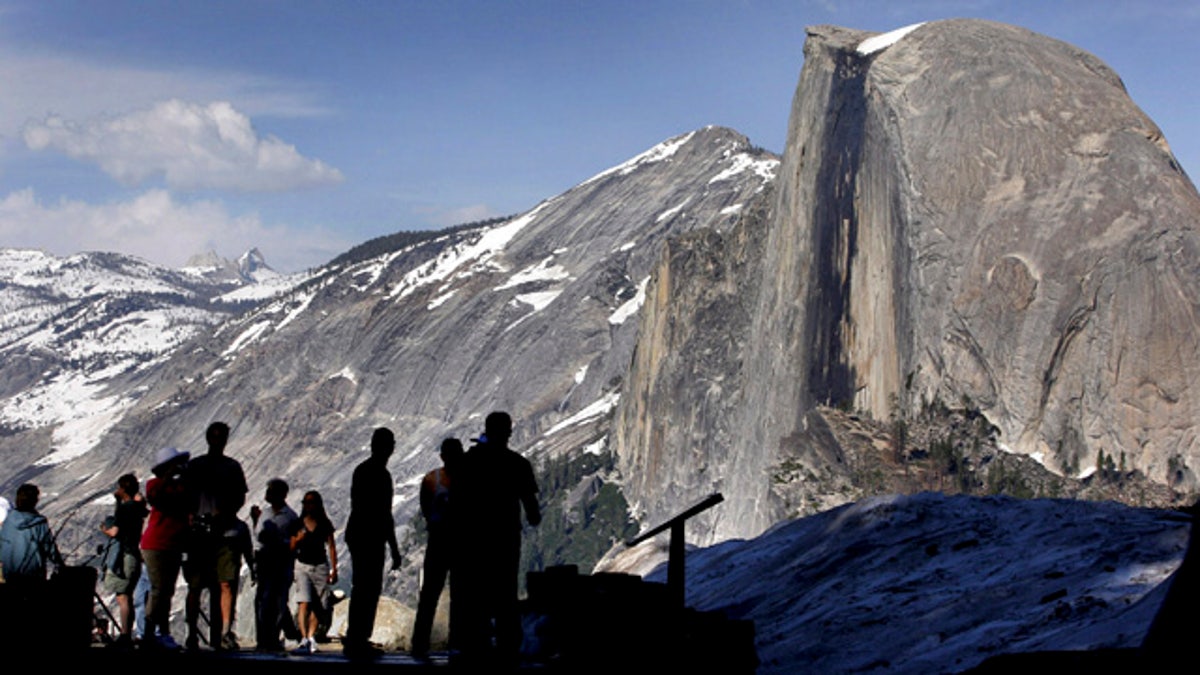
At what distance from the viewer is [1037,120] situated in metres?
70.1

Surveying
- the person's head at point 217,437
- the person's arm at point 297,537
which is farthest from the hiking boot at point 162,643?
the person's arm at point 297,537

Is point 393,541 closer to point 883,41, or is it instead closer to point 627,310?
point 883,41

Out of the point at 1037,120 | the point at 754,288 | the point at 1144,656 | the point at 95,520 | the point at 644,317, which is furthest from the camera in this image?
the point at 95,520

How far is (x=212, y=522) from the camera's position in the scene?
13594 millimetres

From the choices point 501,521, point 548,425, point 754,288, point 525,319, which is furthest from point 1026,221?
point 525,319

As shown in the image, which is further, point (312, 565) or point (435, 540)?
point (312, 565)

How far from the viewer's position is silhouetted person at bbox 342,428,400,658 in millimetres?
12266

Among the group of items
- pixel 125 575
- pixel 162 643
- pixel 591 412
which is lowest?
pixel 162 643

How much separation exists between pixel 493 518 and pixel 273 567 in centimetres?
434

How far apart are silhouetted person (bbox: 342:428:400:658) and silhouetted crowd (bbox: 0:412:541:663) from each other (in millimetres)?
12

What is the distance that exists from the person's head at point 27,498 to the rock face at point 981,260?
2187 inches

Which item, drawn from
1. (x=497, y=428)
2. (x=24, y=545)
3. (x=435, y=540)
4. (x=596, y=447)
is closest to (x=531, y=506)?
(x=497, y=428)

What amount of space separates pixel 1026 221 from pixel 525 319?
130316 millimetres

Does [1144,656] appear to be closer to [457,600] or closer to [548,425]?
[457,600]
